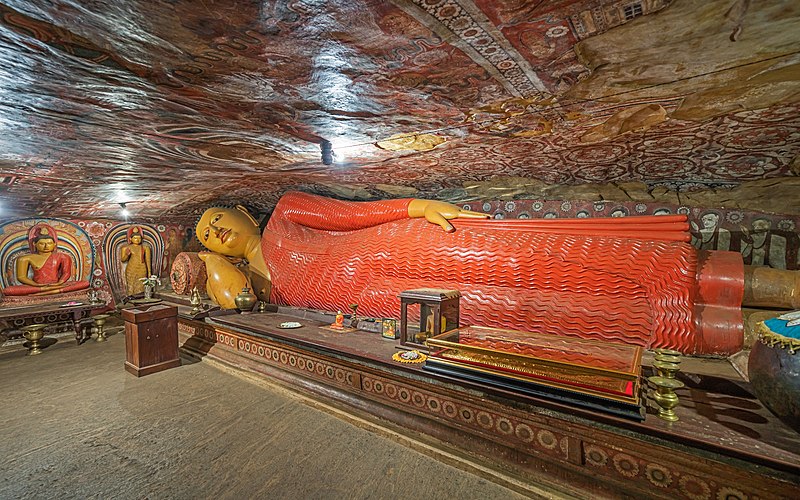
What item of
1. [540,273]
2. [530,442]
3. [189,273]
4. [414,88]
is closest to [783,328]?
[530,442]

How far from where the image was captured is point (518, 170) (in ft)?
13.5

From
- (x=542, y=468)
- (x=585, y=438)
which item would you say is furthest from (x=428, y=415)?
(x=585, y=438)

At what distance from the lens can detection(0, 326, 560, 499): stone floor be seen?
2146 millimetres

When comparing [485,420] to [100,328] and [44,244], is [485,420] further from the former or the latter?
[44,244]

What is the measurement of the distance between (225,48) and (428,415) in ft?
8.86

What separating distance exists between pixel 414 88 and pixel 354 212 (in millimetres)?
2545

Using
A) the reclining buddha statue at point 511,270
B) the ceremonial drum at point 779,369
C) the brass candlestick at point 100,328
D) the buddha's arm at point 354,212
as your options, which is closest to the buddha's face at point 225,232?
the reclining buddha statue at point 511,270

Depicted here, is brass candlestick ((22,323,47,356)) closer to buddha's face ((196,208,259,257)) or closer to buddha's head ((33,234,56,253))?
buddha's head ((33,234,56,253))

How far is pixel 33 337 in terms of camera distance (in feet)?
16.0

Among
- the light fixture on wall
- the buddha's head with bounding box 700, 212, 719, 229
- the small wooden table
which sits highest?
the light fixture on wall

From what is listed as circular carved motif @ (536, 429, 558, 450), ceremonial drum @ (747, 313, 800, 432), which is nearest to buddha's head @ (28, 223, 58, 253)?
circular carved motif @ (536, 429, 558, 450)

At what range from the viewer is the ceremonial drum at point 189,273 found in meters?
5.82

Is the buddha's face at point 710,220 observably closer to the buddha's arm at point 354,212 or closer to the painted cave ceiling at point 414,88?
the painted cave ceiling at point 414,88

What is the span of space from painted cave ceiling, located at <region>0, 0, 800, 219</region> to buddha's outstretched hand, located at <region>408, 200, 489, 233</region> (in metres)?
0.49
